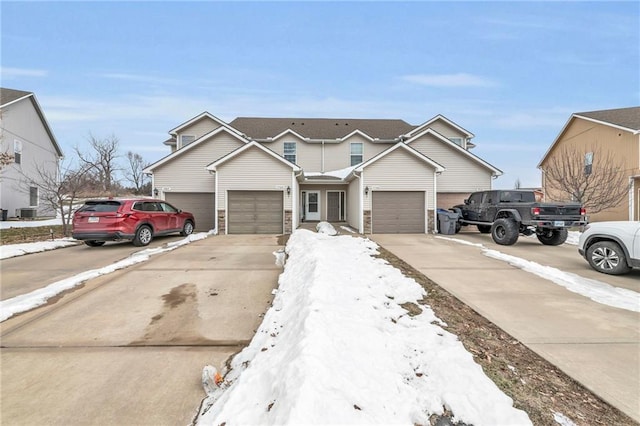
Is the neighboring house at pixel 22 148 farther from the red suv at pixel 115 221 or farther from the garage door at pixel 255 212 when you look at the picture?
the garage door at pixel 255 212

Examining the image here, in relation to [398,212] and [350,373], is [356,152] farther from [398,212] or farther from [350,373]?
[350,373]

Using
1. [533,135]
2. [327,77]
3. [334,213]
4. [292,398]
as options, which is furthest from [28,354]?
[533,135]

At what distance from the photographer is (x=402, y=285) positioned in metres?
5.07

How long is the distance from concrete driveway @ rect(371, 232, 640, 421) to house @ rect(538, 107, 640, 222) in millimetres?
13268

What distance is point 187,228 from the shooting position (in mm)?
12945

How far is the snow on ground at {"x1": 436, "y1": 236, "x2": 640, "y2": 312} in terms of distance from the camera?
455 cm

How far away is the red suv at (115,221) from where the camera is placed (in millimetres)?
9102

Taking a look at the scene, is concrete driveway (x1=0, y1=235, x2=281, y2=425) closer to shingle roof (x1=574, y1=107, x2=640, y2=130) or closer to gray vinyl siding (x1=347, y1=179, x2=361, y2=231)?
gray vinyl siding (x1=347, y1=179, x2=361, y2=231)

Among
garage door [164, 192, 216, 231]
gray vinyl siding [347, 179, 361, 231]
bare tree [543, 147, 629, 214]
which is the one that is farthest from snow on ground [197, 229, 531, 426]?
bare tree [543, 147, 629, 214]

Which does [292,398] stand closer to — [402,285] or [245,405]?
[245,405]

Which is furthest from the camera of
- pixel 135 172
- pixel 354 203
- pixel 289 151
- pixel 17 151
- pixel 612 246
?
pixel 135 172

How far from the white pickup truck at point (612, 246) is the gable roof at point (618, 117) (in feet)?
47.8

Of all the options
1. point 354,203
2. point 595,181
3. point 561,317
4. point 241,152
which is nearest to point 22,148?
point 241,152

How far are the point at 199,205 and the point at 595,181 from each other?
21.8m
